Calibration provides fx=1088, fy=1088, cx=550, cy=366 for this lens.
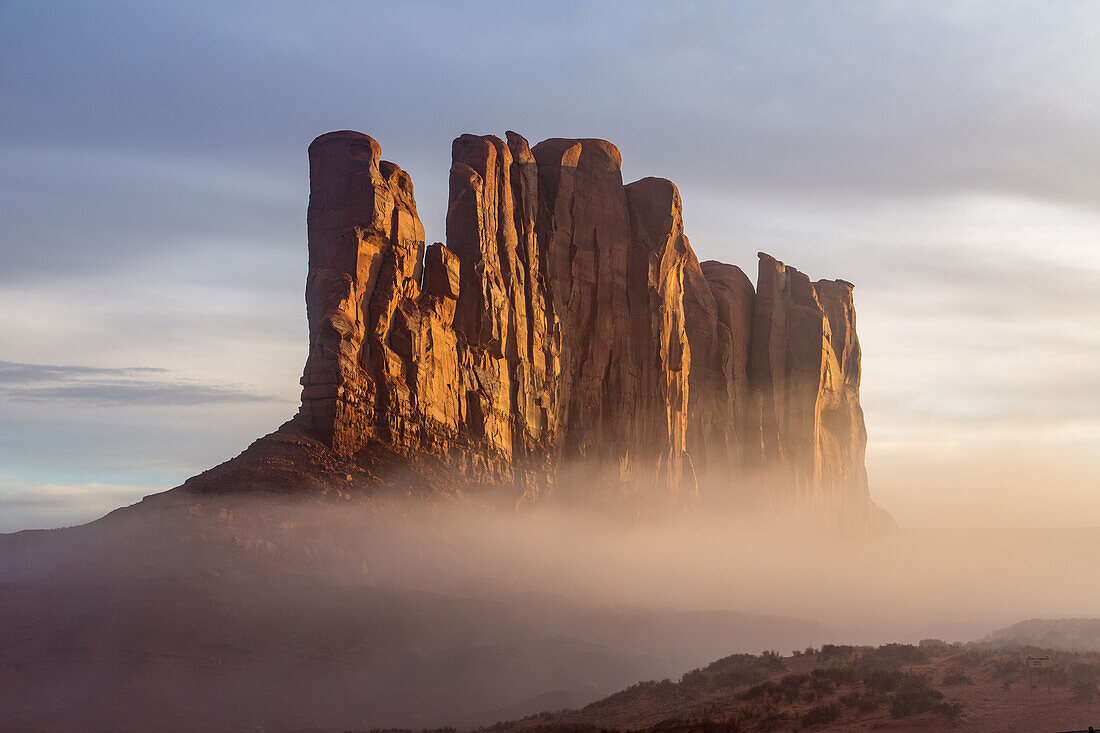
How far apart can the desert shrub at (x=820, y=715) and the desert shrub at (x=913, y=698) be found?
144 centimetres

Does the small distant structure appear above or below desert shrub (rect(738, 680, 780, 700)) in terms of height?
above

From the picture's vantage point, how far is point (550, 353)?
69062 mm

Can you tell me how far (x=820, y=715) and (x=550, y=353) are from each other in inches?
1682

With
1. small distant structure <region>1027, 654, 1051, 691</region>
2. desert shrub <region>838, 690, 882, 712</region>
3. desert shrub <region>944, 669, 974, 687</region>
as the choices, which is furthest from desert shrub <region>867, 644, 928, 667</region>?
desert shrub <region>838, 690, 882, 712</region>

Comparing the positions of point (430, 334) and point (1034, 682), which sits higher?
point (430, 334)

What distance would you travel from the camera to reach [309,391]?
50.9m

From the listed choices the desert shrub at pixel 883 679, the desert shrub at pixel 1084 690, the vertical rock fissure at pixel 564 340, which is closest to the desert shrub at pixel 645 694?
the desert shrub at pixel 883 679

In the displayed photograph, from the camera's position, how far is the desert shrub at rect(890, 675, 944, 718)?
27.7 m

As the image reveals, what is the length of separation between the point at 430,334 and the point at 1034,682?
3465cm

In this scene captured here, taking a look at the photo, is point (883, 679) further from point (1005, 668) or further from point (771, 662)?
point (771, 662)

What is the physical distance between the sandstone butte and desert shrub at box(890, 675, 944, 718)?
89.6ft

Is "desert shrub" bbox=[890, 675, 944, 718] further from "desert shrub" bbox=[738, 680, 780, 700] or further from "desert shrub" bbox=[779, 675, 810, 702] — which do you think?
"desert shrub" bbox=[738, 680, 780, 700]

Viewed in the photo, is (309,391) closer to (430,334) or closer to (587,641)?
(430,334)

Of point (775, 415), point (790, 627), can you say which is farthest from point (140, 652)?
point (775, 415)
